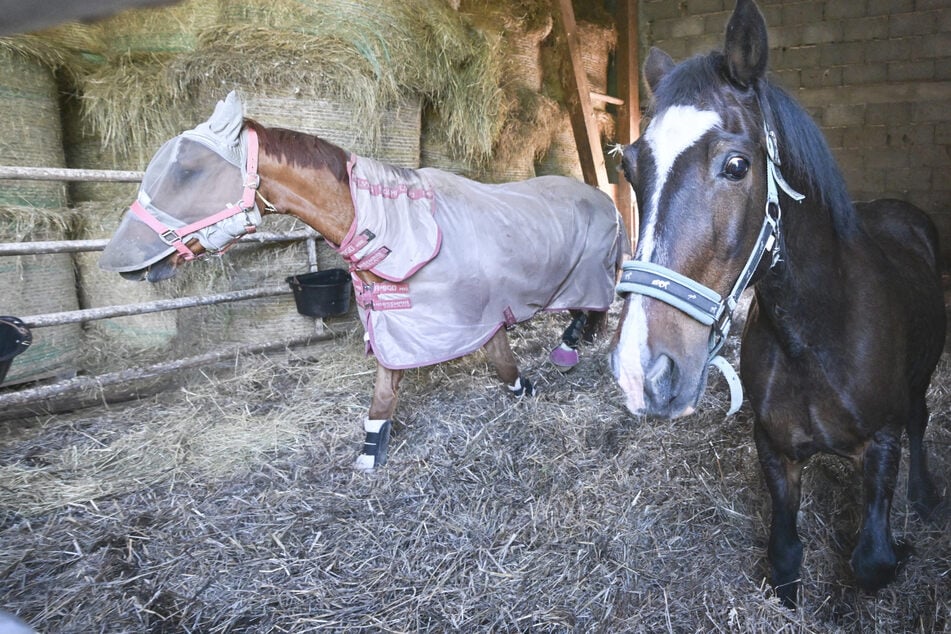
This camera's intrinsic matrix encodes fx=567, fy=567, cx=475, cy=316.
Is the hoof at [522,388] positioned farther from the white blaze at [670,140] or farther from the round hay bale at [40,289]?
the round hay bale at [40,289]

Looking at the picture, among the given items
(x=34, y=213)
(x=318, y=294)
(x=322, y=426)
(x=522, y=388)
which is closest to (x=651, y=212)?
(x=522, y=388)

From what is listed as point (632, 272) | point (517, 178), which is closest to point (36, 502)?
point (632, 272)

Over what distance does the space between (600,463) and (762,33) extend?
1.86 m

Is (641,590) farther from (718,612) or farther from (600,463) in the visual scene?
(600,463)

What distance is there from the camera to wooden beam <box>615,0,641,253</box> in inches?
239

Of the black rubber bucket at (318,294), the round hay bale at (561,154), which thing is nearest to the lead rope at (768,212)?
the black rubber bucket at (318,294)

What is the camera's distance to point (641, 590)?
1.85 metres

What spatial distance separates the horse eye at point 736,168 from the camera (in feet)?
4.02

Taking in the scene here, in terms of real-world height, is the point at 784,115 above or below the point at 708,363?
above

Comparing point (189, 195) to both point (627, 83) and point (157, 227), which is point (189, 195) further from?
point (627, 83)

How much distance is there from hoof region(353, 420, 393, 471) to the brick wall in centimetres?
725

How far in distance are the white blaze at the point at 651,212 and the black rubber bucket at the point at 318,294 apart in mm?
2800

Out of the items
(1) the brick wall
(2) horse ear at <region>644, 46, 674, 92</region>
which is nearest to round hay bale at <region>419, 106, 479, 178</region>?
(2) horse ear at <region>644, 46, 674, 92</region>

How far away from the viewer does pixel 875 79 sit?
7094 millimetres
